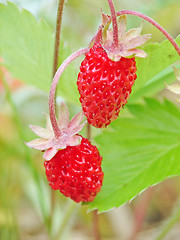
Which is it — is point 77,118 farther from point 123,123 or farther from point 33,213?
point 33,213

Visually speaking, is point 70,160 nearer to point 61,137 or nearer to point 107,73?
point 61,137

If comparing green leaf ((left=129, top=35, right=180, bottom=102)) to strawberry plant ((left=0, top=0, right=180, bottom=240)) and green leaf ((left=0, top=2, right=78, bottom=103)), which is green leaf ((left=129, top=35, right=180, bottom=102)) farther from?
green leaf ((left=0, top=2, right=78, bottom=103))

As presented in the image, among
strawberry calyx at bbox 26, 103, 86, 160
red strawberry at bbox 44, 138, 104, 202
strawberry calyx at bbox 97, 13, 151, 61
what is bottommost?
red strawberry at bbox 44, 138, 104, 202

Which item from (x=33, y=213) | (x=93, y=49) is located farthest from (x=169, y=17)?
(x=93, y=49)

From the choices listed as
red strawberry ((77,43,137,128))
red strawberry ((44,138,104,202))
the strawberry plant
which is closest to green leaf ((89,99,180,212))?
the strawberry plant

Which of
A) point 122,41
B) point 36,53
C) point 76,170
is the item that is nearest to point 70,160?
point 76,170

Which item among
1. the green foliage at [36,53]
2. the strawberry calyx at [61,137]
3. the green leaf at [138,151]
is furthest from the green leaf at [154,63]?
the strawberry calyx at [61,137]
